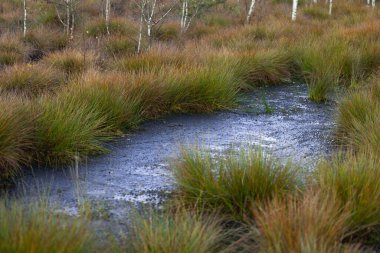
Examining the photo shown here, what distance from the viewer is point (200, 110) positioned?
8570mm

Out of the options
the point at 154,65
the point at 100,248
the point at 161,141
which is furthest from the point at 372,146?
the point at 154,65

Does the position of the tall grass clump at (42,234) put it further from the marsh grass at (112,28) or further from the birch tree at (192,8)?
the birch tree at (192,8)

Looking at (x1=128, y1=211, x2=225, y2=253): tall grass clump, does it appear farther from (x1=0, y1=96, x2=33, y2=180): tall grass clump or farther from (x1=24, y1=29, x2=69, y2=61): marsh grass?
(x1=24, y1=29, x2=69, y2=61): marsh grass

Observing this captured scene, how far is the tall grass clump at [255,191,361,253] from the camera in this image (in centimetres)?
355

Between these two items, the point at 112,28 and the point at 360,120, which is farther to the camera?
the point at 112,28

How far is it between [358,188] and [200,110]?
428 centimetres

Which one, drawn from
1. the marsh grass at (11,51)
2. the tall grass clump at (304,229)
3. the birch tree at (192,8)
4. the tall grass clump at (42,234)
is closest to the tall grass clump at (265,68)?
the marsh grass at (11,51)

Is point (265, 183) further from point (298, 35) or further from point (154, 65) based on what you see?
point (298, 35)

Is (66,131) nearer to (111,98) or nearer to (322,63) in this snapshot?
(111,98)

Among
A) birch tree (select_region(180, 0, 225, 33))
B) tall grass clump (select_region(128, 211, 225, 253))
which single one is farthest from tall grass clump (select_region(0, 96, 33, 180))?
birch tree (select_region(180, 0, 225, 33))

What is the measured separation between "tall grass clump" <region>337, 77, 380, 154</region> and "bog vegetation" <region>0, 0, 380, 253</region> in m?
0.02

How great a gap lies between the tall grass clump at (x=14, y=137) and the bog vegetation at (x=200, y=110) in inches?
0.6

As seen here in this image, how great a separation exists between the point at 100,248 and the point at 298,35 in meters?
11.8

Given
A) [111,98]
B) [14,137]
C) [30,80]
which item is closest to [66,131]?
[14,137]
